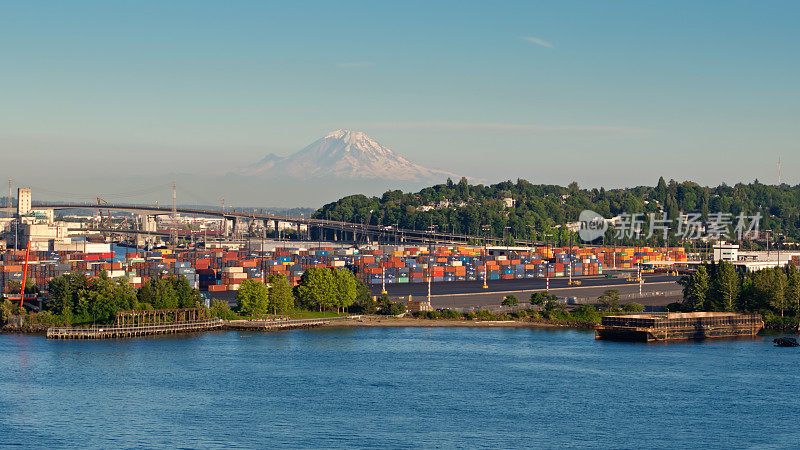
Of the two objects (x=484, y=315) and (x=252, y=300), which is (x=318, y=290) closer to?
(x=252, y=300)

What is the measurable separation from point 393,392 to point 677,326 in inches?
602

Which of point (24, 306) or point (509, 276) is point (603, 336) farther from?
point (509, 276)

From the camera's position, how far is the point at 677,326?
37812mm

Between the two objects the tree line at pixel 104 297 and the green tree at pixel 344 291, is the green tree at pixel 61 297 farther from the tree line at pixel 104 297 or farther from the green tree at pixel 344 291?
the green tree at pixel 344 291

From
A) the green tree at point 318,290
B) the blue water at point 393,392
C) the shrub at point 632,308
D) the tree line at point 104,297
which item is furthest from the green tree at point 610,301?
the tree line at point 104,297

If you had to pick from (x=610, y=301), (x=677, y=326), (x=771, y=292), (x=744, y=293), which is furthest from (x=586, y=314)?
(x=771, y=292)

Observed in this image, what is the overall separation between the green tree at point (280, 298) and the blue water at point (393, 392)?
4.20 meters

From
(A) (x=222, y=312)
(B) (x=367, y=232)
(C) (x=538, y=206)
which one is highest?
(C) (x=538, y=206)

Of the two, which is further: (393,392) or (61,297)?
(61,297)

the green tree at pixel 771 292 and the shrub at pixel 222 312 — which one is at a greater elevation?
the green tree at pixel 771 292

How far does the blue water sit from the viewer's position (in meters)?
22.3

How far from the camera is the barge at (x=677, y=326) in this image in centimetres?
3731

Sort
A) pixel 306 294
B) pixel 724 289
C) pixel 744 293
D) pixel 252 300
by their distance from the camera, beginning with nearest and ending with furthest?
pixel 252 300 < pixel 724 289 < pixel 744 293 < pixel 306 294

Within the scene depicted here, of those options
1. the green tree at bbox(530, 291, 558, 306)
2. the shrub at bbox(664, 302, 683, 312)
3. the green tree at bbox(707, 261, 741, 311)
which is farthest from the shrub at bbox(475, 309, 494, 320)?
the green tree at bbox(707, 261, 741, 311)
